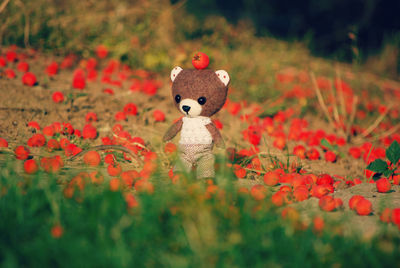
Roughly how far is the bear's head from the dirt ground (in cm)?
32

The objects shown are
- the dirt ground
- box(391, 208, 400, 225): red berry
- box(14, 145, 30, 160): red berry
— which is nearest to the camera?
box(391, 208, 400, 225): red berry

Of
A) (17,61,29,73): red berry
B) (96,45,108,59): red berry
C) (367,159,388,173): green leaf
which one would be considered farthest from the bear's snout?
(96,45,108,59): red berry

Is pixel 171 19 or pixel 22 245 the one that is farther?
pixel 171 19

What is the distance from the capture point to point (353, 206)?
6.37 ft

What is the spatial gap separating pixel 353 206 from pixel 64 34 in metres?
3.76

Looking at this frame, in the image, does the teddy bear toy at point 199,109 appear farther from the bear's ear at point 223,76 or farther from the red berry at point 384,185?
the red berry at point 384,185

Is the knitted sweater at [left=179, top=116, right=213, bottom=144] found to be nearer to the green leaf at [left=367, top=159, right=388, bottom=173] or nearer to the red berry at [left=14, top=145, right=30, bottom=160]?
the red berry at [left=14, top=145, right=30, bottom=160]

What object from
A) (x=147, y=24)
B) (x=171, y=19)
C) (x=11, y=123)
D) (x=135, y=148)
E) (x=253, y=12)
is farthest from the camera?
(x=253, y=12)

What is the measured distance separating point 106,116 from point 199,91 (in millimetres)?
1358

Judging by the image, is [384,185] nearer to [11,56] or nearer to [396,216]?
[396,216]

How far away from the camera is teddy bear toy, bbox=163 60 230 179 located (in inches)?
83.1

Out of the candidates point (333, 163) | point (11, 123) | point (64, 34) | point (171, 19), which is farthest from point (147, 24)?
point (333, 163)

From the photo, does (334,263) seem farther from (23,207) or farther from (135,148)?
(135,148)

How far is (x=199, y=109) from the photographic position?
214cm
